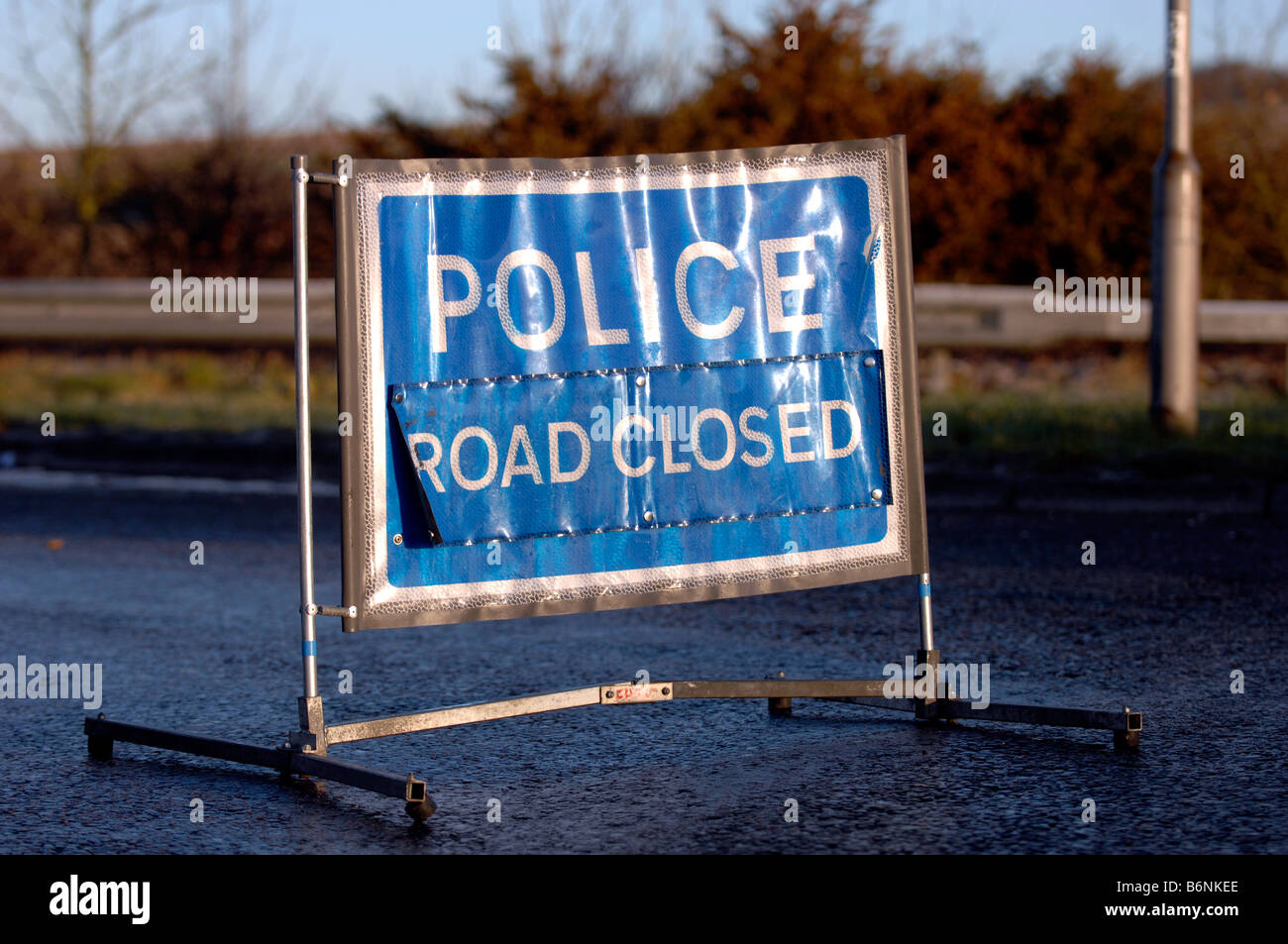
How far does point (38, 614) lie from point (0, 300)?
10.3 metres

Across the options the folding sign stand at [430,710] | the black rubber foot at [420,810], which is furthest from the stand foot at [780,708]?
the black rubber foot at [420,810]

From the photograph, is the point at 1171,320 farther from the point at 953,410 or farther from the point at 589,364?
the point at 589,364

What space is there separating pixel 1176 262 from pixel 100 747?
340 inches

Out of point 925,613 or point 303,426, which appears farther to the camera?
point 925,613

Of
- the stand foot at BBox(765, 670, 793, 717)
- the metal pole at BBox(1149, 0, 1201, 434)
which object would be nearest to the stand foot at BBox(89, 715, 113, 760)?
the stand foot at BBox(765, 670, 793, 717)

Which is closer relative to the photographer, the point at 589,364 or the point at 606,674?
the point at 589,364

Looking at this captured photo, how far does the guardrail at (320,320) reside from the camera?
1434 cm

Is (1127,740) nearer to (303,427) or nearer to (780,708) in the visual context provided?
(780,708)

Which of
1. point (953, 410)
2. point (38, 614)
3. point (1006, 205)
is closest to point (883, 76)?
point (1006, 205)

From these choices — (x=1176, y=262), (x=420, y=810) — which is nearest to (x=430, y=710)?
(x=420, y=810)

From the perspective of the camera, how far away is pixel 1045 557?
8.71m

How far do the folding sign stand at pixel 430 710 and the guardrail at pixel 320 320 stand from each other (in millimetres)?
8853

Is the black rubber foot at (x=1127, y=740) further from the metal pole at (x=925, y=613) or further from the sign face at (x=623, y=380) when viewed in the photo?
the sign face at (x=623, y=380)

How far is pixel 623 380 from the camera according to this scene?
5082mm
